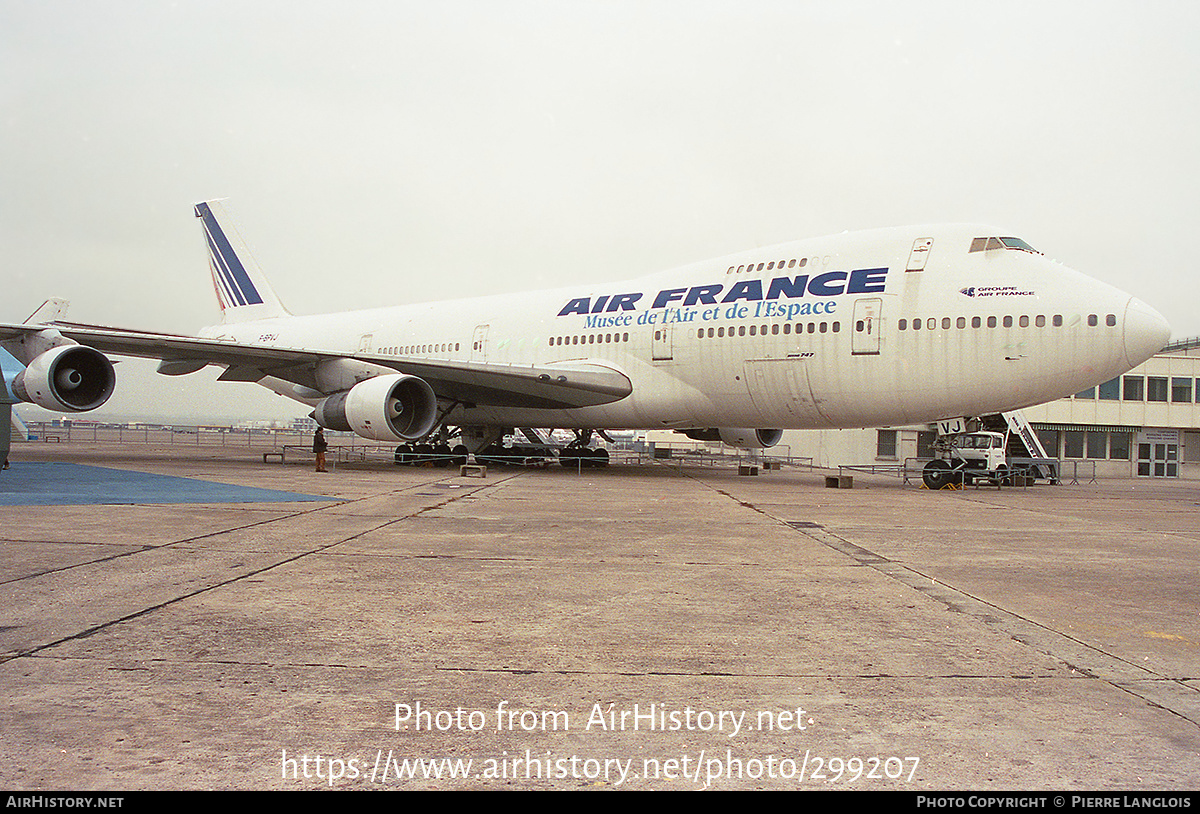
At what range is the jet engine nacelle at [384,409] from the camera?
16.2 meters

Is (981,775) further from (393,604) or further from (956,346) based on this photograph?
(956,346)

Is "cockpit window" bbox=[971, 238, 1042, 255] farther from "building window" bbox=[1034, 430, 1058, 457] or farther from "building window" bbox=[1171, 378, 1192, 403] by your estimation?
"building window" bbox=[1171, 378, 1192, 403]

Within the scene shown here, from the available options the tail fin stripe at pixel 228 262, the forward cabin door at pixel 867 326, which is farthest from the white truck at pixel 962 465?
the tail fin stripe at pixel 228 262

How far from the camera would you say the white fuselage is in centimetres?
1316

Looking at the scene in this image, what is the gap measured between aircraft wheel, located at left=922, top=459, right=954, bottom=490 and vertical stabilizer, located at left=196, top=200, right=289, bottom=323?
20776 mm

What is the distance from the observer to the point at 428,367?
57.5 ft

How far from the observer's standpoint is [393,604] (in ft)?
15.4

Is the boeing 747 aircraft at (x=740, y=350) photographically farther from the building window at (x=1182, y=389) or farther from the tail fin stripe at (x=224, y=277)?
the building window at (x=1182, y=389)

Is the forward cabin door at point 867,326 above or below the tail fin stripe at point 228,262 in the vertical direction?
below

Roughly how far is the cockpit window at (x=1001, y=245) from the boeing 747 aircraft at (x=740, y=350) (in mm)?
27

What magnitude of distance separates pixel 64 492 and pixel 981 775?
39.5ft

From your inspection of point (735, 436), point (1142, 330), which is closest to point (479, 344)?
point (735, 436)

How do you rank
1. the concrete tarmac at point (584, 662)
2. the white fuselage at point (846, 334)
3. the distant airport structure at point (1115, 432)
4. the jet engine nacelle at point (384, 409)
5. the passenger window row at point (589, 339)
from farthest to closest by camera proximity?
the distant airport structure at point (1115, 432) → the passenger window row at point (589, 339) → the jet engine nacelle at point (384, 409) → the white fuselage at point (846, 334) → the concrete tarmac at point (584, 662)

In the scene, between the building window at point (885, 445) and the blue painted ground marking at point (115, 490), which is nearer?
the blue painted ground marking at point (115, 490)
